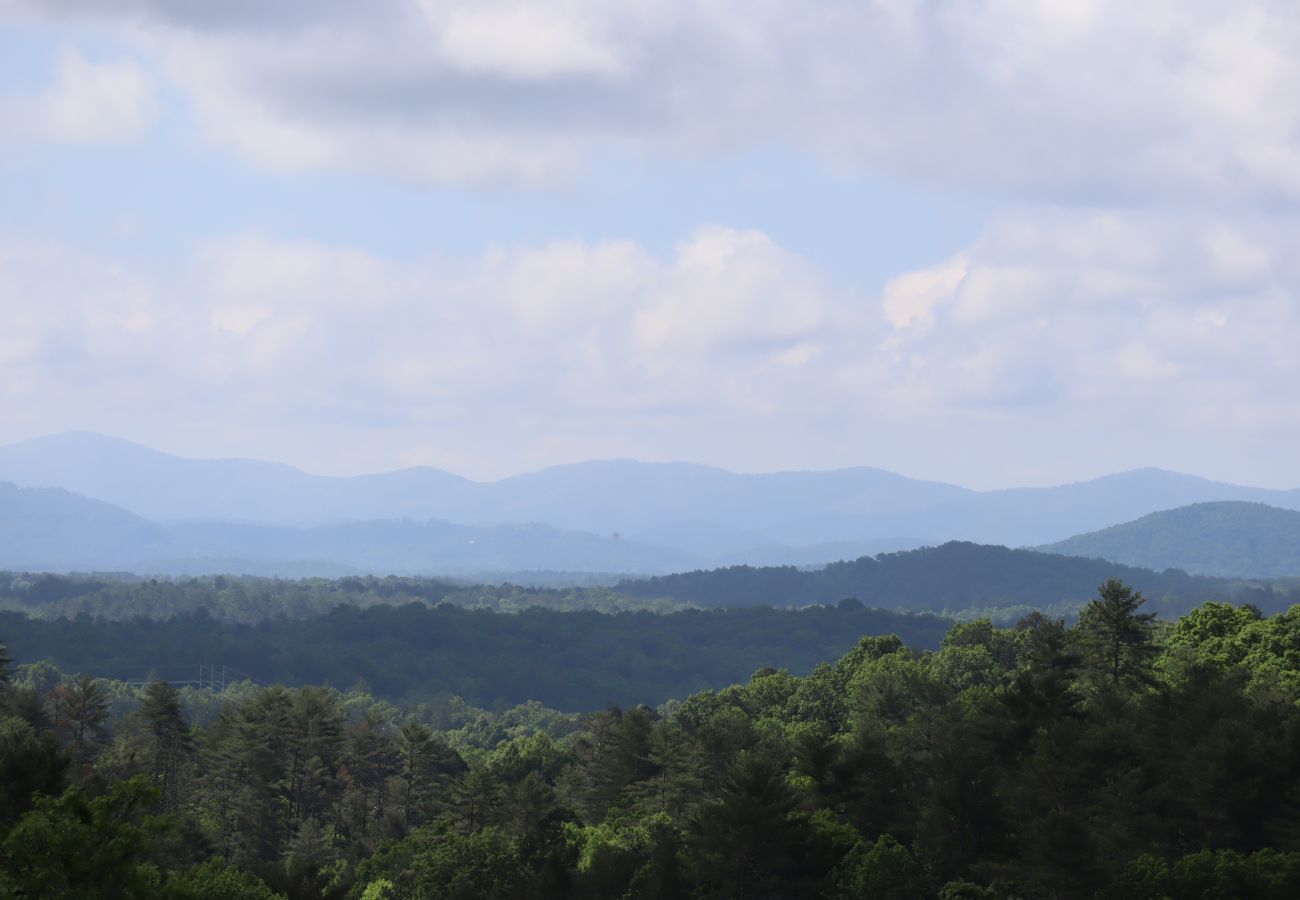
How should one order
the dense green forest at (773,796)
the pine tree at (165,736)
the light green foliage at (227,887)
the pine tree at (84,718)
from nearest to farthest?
the dense green forest at (773,796)
the light green foliage at (227,887)
the pine tree at (84,718)
the pine tree at (165,736)

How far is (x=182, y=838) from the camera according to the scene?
7125cm

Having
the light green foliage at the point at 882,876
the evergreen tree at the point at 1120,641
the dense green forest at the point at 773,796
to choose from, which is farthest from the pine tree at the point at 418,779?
the light green foliage at the point at 882,876

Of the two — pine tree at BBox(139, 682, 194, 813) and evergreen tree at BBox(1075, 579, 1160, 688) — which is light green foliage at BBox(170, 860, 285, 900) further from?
evergreen tree at BBox(1075, 579, 1160, 688)

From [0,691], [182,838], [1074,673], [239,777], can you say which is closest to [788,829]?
[1074,673]

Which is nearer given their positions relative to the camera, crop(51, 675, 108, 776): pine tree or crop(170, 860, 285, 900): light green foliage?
crop(170, 860, 285, 900): light green foliage

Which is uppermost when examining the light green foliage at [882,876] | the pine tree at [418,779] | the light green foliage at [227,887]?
the light green foliage at [882,876]

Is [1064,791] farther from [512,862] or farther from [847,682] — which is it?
[847,682]

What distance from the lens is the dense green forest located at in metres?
45.5

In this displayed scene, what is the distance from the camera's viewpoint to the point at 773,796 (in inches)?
2137

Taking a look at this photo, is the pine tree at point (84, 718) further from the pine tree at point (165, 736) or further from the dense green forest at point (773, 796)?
the pine tree at point (165, 736)

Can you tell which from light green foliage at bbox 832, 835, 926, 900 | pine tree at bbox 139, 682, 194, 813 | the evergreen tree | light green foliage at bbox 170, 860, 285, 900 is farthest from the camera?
pine tree at bbox 139, 682, 194, 813

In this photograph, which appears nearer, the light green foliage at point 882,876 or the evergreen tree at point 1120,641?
the light green foliage at point 882,876

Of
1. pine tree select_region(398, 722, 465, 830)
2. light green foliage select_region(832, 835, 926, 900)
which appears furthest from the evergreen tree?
pine tree select_region(398, 722, 465, 830)

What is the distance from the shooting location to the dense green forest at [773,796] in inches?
1791
